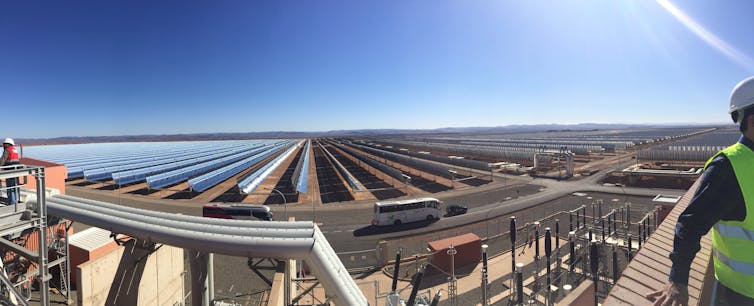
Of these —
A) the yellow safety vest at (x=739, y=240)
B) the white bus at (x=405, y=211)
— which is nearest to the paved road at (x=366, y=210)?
the white bus at (x=405, y=211)

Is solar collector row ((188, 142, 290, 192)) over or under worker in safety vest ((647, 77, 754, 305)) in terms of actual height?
under

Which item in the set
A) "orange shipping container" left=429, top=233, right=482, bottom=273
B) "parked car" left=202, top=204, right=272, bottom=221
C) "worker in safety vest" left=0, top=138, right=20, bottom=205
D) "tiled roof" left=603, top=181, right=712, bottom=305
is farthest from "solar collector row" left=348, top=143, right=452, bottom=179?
"worker in safety vest" left=0, top=138, right=20, bottom=205

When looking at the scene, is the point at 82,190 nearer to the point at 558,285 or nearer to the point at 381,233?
the point at 381,233

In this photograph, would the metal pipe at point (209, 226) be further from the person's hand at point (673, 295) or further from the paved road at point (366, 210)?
the paved road at point (366, 210)

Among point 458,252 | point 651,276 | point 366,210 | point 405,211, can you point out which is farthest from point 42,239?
point 366,210

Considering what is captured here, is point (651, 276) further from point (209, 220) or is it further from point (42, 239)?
point (42, 239)

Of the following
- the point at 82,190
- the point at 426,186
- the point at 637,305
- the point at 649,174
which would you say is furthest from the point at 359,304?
the point at 82,190

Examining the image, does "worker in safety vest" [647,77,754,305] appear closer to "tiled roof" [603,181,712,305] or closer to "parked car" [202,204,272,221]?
"tiled roof" [603,181,712,305]

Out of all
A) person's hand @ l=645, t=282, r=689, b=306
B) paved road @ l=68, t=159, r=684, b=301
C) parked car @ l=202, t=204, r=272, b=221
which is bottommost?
paved road @ l=68, t=159, r=684, b=301

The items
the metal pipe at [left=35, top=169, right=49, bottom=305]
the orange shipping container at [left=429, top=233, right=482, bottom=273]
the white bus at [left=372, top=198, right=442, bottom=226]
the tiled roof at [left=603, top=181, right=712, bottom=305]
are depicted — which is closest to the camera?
the tiled roof at [left=603, top=181, right=712, bottom=305]
